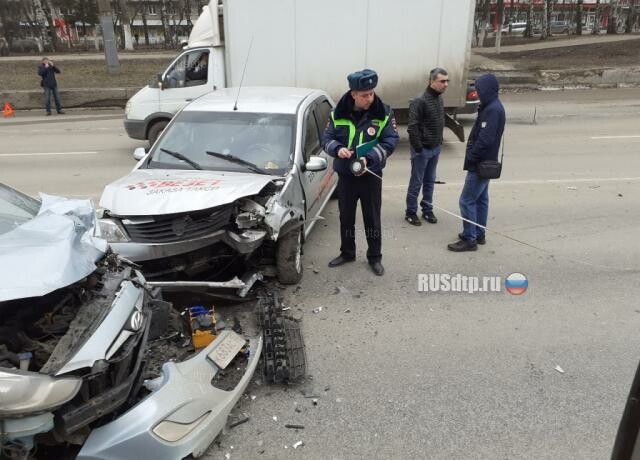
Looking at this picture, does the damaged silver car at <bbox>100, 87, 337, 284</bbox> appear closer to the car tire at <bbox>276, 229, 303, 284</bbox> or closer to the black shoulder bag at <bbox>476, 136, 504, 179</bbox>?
the car tire at <bbox>276, 229, 303, 284</bbox>

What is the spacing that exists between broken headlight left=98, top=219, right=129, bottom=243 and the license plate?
1169 mm

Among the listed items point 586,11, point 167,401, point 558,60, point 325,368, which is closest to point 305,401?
point 325,368

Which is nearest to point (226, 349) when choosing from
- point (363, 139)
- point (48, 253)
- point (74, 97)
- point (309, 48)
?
point (48, 253)

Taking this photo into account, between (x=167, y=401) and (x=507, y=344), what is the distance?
2.62m

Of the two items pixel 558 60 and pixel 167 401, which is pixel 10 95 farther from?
pixel 558 60

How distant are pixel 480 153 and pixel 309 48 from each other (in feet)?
20.6

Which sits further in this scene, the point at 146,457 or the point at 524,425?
the point at 524,425

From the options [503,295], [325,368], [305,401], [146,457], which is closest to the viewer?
[146,457]

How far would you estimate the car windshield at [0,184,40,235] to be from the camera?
10.3ft

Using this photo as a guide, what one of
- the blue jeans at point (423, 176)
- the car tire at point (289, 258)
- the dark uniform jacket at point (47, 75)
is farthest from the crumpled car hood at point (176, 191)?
the dark uniform jacket at point (47, 75)

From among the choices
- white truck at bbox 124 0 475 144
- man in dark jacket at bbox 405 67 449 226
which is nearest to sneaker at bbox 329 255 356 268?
man in dark jacket at bbox 405 67 449 226

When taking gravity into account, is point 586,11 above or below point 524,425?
above

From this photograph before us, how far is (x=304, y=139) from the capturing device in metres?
5.37

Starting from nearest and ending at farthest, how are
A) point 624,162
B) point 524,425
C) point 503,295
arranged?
point 524,425 < point 503,295 < point 624,162
